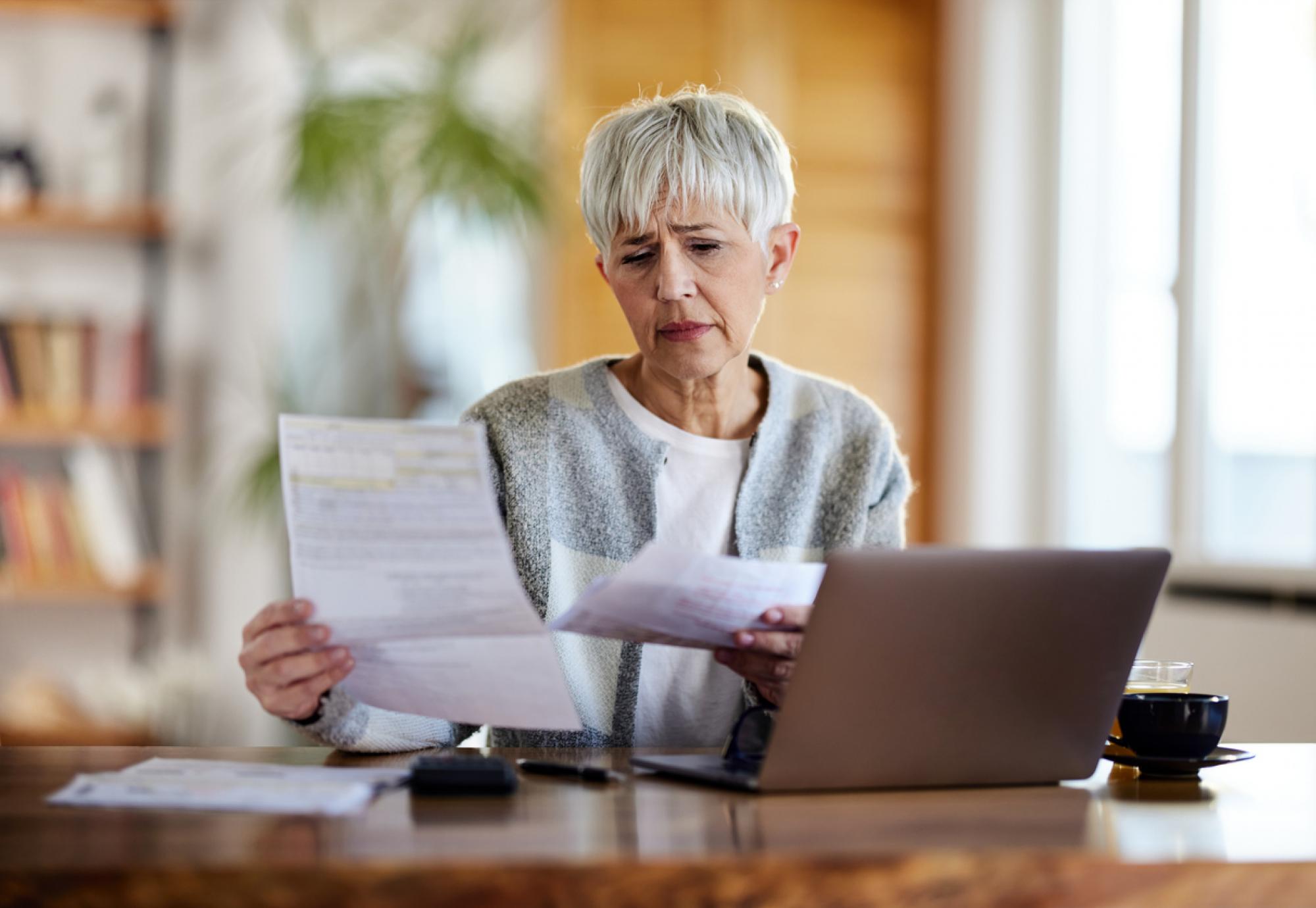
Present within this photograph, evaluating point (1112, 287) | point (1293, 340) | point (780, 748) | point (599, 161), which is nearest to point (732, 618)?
point (780, 748)

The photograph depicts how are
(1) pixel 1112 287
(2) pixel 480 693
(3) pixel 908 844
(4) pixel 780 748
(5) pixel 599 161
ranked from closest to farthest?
(3) pixel 908 844
(4) pixel 780 748
(2) pixel 480 693
(5) pixel 599 161
(1) pixel 1112 287

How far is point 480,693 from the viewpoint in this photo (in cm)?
127

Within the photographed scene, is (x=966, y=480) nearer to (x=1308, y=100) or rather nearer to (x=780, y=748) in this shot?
(x=1308, y=100)

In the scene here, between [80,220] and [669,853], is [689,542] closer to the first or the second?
[669,853]

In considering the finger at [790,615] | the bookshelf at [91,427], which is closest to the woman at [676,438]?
the finger at [790,615]

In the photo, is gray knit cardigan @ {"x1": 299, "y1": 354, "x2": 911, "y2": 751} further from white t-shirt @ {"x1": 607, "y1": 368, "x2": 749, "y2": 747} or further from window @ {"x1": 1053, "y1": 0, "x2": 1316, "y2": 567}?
window @ {"x1": 1053, "y1": 0, "x2": 1316, "y2": 567}

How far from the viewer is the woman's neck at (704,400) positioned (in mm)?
1815

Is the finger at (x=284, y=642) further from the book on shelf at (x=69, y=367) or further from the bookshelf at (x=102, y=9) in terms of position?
the bookshelf at (x=102, y=9)

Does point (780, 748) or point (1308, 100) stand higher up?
point (1308, 100)

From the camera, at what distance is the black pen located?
1212mm

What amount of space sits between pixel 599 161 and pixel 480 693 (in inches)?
28.1

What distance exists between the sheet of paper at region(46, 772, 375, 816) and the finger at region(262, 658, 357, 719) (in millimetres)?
138

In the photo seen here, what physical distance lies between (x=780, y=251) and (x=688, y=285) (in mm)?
199

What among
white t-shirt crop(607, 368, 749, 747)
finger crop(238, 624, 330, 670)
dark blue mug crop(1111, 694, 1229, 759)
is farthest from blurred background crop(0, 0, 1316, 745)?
finger crop(238, 624, 330, 670)
